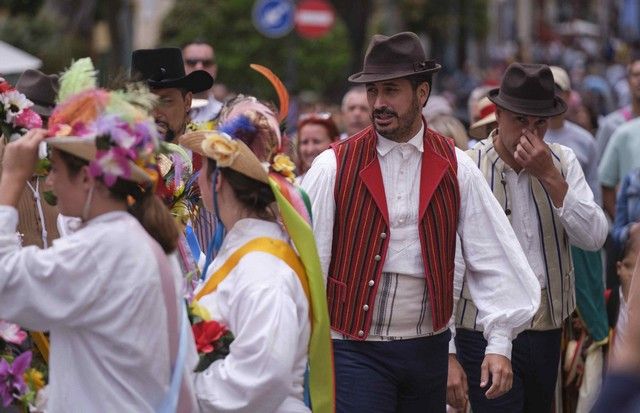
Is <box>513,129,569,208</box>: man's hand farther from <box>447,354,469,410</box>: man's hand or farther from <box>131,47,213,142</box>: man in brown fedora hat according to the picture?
<box>131,47,213,142</box>: man in brown fedora hat

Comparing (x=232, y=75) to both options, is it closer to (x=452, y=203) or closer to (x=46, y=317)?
(x=452, y=203)

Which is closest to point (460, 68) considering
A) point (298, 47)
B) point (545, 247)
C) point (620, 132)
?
point (298, 47)

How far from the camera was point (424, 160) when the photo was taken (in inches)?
248

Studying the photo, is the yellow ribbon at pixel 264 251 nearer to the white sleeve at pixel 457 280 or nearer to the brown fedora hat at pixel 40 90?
the white sleeve at pixel 457 280

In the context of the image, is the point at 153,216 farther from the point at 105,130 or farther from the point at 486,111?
the point at 486,111

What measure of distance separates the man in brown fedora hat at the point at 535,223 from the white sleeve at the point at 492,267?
550 mm

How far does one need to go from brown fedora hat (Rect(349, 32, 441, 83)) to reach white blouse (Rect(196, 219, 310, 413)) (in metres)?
1.86

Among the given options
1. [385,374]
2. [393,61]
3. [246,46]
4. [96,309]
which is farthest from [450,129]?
[246,46]

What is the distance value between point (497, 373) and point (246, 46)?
2223cm

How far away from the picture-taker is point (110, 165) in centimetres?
432

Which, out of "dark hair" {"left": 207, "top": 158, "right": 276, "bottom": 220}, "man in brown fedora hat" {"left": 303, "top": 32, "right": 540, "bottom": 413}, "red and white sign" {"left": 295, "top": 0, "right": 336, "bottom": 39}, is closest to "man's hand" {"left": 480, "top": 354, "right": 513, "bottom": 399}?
"man in brown fedora hat" {"left": 303, "top": 32, "right": 540, "bottom": 413}

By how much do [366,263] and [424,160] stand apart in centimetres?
53

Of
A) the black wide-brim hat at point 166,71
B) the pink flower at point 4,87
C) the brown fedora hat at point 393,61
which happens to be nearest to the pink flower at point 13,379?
the pink flower at point 4,87

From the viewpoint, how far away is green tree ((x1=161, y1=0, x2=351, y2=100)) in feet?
90.0
